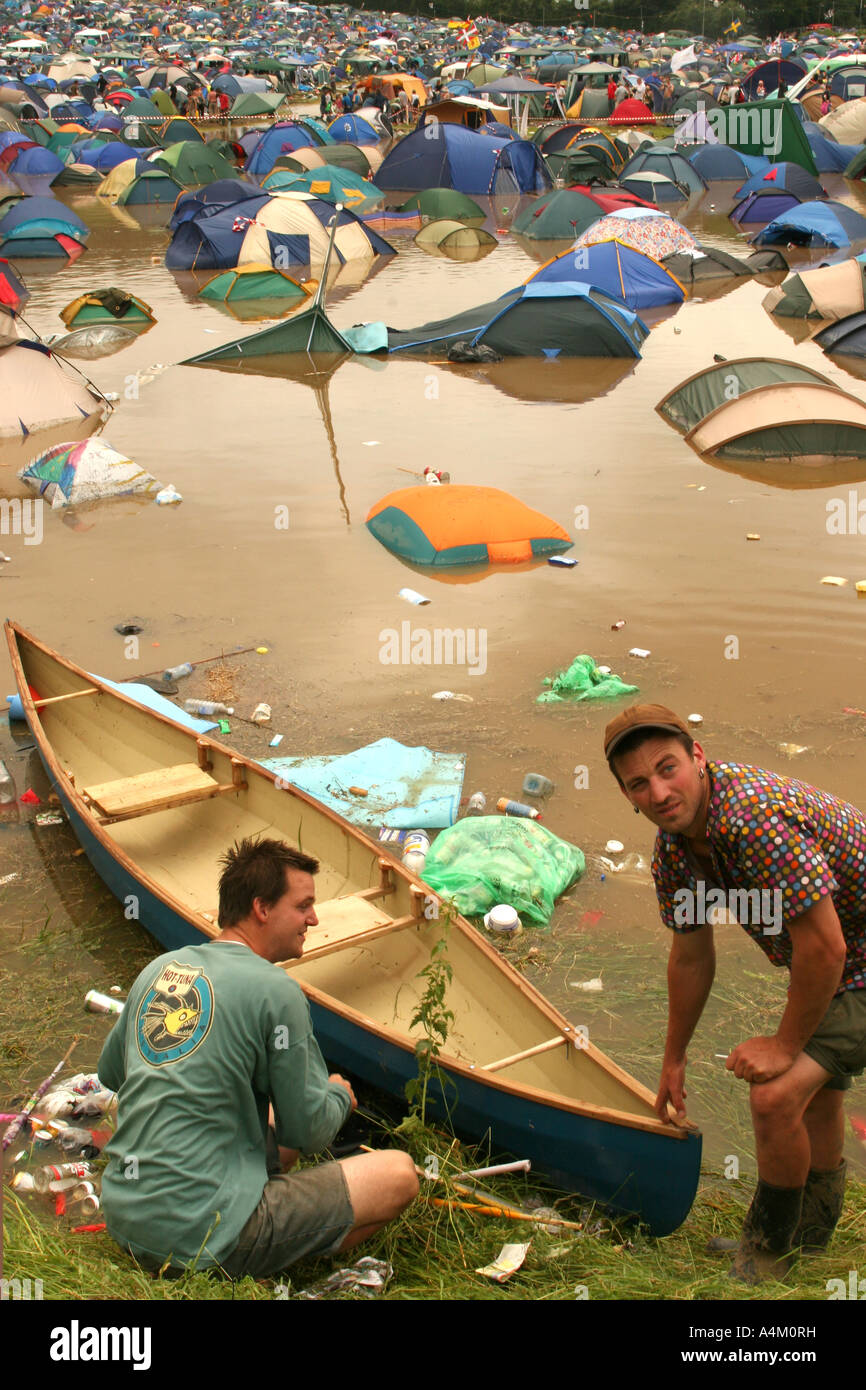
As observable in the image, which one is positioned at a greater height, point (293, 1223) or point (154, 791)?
point (293, 1223)

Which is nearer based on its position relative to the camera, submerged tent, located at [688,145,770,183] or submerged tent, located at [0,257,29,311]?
submerged tent, located at [0,257,29,311]

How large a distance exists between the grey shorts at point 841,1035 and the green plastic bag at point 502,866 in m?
2.73

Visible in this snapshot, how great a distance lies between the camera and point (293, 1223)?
336cm

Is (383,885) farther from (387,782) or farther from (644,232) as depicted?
(644,232)

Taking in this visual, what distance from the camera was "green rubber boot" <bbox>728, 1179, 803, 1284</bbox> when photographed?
343cm

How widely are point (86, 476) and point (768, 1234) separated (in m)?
10.5

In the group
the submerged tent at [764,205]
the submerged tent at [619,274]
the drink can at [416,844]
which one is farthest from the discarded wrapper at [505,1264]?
the submerged tent at [764,205]

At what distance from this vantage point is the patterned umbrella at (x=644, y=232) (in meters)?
21.6

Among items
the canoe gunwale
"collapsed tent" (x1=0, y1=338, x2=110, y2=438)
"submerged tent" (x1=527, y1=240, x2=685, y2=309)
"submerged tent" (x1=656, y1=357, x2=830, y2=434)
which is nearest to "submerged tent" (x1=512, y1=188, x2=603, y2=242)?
"submerged tent" (x1=527, y1=240, x2=685, y2=309)

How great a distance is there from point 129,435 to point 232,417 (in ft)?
4.52

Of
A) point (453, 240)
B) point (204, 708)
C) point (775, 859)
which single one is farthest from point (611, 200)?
point (775, 859)

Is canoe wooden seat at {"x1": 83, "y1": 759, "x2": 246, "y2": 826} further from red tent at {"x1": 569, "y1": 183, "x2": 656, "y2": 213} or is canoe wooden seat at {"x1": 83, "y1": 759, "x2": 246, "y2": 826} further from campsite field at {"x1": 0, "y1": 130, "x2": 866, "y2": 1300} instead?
red tent at {"x1": 569, "y1": 183, "x2": 656, "y2": 213}

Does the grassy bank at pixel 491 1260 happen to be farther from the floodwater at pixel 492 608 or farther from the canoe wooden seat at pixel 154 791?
the canoe wooden seat at pixel 154 791

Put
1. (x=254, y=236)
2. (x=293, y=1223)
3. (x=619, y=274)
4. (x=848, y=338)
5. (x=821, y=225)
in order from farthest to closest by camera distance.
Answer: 1. (x=821, y=225)
2. (x=254, y=236)
3. (x=619, y=274)
4. (x=848, y=338)
5. (x=293, y=1223)
